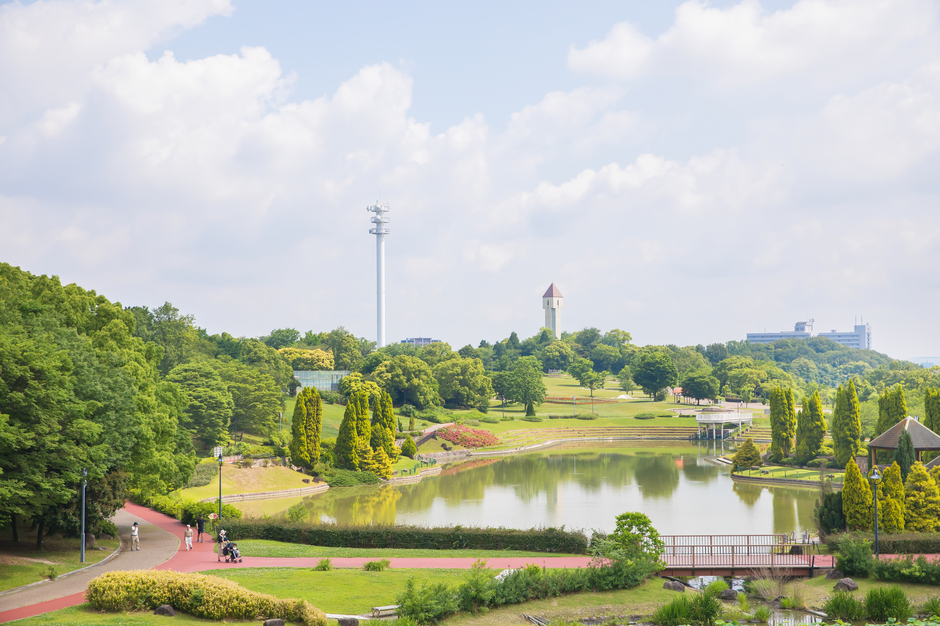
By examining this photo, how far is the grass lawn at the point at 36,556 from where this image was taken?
1848 centimetres

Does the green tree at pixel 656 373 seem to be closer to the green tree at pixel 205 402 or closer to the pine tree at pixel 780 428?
the pine tree at pixel 780 428

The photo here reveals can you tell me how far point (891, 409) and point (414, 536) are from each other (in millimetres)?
32935

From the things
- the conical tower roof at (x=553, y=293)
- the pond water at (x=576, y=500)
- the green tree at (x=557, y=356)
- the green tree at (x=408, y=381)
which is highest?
the conical tower roof at (x=553, y=293)

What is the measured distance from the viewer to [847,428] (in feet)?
153

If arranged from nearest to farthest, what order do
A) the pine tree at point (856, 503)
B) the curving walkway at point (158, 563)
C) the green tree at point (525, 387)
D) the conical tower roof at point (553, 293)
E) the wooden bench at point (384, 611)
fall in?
the wooden bench at point (384, 611) < the curving walkway at point (158, 563) < the pine tree at point (856, 503) < the green tree at point (525, 387) < the conical tower roof at point (553, 293)

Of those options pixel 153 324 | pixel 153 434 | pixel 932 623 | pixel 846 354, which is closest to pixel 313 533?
pixel 153 434

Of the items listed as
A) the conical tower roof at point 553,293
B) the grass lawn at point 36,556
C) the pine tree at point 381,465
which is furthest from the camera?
the conical tower roof at point 553,293

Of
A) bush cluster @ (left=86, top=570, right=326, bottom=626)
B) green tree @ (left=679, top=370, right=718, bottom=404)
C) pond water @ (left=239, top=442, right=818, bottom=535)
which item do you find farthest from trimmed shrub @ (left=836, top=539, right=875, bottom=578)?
green tree @ (left=679, top=370, right=718, bottom=404)

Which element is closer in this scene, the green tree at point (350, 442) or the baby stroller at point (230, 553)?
the baby stroller at point (230, 553)

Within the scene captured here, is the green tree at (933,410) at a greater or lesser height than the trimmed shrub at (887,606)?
greater

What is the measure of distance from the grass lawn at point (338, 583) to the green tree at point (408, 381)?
2101 inches

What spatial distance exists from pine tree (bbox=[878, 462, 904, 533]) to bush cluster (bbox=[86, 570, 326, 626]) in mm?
19969

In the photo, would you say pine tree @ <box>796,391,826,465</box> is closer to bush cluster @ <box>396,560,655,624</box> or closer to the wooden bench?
bush cluster @ <box>396,560,655,624</box>

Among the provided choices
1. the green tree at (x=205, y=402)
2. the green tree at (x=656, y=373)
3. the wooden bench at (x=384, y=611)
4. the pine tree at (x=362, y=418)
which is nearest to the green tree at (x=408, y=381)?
the pine tree at (x=362, y=418)
